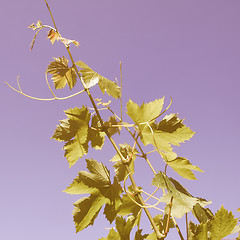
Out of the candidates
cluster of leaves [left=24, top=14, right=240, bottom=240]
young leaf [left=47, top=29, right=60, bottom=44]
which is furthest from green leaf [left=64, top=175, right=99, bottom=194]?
young leaf [left=47, top=29, right=60, bottom=44]

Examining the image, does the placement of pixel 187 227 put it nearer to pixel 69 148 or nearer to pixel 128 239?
pixel 128 239

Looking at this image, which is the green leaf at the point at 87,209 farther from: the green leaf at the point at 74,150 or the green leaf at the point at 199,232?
the green leaf at the point at 199,232

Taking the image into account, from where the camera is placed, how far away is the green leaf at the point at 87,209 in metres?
0.98

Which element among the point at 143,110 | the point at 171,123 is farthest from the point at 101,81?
the point at 171,123

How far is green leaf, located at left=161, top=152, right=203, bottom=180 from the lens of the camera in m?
1.01

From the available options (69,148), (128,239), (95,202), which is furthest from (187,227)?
(69,148)

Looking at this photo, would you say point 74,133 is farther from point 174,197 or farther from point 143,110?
point 174,197

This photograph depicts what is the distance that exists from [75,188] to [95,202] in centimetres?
9

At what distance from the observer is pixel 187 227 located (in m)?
0.90

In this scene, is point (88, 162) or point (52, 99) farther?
point (52, 99)

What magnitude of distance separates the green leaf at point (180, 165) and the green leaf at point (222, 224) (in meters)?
0.20

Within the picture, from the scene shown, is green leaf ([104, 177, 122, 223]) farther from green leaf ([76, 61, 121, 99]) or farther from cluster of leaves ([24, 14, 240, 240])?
green leaf ([76, 61, 121, 99])

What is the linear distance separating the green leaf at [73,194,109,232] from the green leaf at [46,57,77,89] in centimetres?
46

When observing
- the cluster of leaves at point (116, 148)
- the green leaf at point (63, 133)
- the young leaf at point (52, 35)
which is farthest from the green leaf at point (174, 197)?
the young leaf at point (52, 35)
